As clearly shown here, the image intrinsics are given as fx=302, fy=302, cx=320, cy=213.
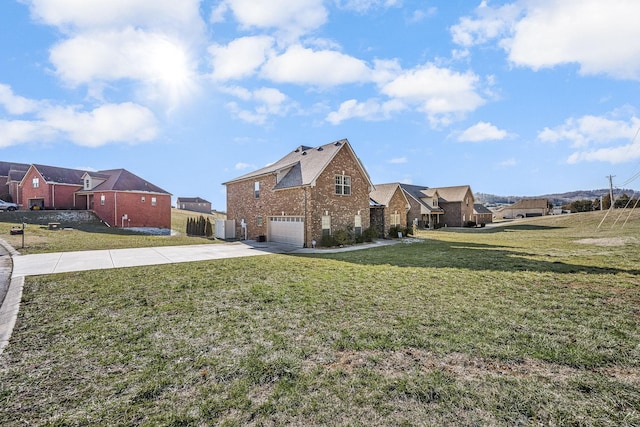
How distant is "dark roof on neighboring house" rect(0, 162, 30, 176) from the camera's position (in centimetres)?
4497

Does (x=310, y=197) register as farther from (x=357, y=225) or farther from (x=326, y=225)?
(x=357, y=225)

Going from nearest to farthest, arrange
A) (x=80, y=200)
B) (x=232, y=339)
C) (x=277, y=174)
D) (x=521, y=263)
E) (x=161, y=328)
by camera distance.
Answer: (x=232, y=339), (x=161, y=328), (x=521, y=263), (x=277, y=174), (x=80, y=200)

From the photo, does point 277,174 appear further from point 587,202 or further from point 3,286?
point 587,202

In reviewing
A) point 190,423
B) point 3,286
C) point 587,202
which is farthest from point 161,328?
point 587,202

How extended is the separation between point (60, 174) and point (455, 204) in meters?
55.0

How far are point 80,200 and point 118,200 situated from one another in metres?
9.03

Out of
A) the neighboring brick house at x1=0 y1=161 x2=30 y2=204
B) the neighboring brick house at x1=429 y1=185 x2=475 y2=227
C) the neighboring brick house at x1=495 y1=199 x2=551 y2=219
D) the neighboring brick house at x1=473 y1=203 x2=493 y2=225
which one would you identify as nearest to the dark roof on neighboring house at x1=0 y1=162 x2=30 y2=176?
the neighboring brick house at x1=0 y1=161 x2=30 y2=204

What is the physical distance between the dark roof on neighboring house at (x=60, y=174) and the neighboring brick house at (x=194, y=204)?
4680 cm

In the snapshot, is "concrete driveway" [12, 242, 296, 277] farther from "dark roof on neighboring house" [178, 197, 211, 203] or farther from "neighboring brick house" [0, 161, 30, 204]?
"dark roof on neighboring house" [178, 197, 211, 203]

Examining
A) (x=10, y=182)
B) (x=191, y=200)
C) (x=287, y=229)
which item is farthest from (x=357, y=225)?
(x=191, y=200)

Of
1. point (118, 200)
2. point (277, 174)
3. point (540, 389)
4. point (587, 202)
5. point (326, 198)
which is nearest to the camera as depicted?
point (540, 389)

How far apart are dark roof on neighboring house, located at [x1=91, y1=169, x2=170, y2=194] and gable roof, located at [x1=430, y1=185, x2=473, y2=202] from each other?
41565 millimetres

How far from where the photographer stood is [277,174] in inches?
907

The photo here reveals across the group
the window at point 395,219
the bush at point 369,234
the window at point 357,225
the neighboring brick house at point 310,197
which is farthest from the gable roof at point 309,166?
the window at point 395,219
